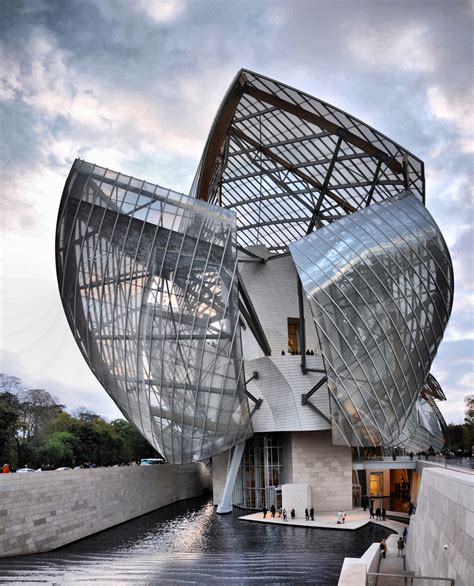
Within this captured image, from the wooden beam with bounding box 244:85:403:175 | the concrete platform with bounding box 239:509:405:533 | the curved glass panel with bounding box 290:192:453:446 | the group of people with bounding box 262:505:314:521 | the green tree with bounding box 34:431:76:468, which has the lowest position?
the concrete platform with bounding box 239:509:405:533

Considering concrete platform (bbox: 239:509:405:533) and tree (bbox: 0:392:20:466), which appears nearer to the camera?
concrete platform (bbox: 239:509:405:533)

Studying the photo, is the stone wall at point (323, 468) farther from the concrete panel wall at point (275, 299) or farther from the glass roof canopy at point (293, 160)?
the glass roof canopy at point (293, 160)

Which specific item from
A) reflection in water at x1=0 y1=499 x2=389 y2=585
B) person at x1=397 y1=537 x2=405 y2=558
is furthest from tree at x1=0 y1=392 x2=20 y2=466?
person at x1=397 y1=537 x2=405 y2=558

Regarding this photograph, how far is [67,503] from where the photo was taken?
33812 mm

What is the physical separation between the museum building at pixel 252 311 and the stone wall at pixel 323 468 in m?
0.11

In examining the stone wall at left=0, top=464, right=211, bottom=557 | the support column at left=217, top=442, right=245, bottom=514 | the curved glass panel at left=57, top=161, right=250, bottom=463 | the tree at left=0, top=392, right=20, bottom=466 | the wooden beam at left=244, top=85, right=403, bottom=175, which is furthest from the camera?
the tree at left=0, top=392, right=20, bottom=466

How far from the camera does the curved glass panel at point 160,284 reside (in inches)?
1622

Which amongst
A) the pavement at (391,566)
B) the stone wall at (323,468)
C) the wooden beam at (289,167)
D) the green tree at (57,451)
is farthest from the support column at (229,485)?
the wooden beam at (289,167)

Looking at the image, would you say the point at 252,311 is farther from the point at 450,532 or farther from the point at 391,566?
the point at 450,532

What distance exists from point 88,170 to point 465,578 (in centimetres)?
3559

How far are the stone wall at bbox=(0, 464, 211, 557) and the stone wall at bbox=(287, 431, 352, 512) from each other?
489 inches

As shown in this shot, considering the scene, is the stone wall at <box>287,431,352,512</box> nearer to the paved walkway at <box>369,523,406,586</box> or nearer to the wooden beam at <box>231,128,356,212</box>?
the paved walkway at <box>369,523,406,586</box>

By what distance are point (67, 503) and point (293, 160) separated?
33.5m

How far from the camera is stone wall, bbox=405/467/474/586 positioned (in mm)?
11664
